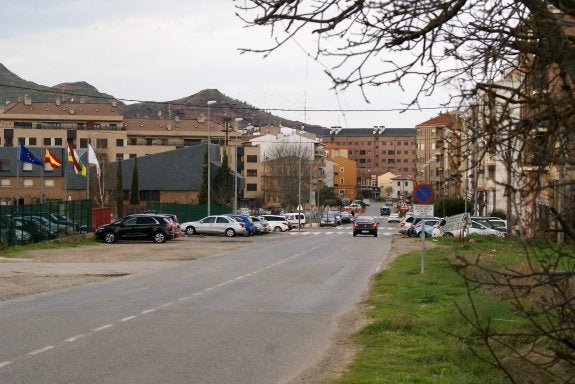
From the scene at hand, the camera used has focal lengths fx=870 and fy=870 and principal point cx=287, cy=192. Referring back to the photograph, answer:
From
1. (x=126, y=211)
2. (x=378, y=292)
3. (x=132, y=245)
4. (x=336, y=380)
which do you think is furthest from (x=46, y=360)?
(x=126, y=211)

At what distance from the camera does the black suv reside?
50.2 meters

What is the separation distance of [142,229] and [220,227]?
11435 mm

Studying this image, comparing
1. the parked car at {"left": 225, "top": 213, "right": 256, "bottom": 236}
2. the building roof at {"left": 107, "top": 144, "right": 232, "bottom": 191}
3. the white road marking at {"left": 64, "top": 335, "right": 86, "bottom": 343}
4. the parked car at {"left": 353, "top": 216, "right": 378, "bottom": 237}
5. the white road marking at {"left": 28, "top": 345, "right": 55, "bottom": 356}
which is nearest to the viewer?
the white road marking at {"left": 28, "top": 345, "right": 55, "bottom": 356}

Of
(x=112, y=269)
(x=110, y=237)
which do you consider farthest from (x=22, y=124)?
(x=112, y=269)

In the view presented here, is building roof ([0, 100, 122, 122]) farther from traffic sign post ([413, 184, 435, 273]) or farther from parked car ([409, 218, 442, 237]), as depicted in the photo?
traffic sign post ([413, 184, 435, 273])

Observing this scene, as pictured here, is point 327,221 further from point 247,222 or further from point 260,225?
point 247,222

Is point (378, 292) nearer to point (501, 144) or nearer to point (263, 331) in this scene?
point (263, 331)

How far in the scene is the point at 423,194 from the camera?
26.6 m

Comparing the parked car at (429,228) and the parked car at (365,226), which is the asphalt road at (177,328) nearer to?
the parked car at (429,228)

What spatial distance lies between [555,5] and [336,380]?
18.3 ft

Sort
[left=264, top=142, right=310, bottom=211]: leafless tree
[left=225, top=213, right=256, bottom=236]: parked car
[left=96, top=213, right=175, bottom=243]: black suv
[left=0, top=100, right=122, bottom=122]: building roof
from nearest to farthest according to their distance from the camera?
[left=96, top=213, right=175, bottom=243]: black suv, [left=225, top=213, right=256, bottom=236]: parked car, [left=264, top=142, right=310, bottom=211]: leafless tree, [left=0, top=100, right=122, bottom=122]: building roof

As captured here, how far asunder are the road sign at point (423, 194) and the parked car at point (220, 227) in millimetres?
35290

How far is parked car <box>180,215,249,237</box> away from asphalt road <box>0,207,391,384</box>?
33.8 m

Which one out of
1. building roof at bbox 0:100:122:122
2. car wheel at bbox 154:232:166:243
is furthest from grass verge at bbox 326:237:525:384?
building roof at bbox 0:100:122:122
